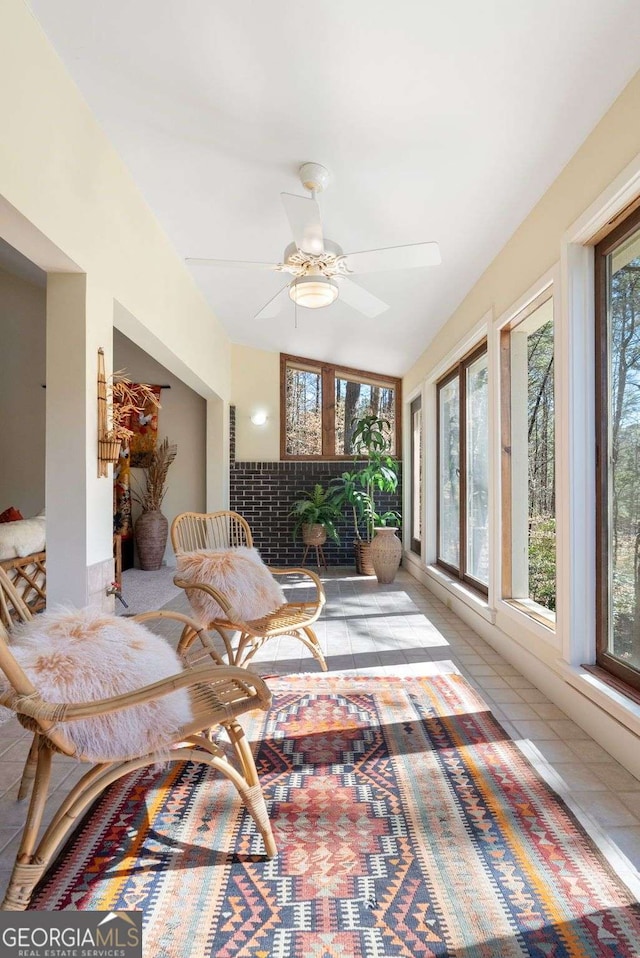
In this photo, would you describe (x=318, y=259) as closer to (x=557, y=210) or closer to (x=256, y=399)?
(x=557, y=210)

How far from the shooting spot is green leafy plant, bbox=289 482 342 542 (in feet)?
23.4

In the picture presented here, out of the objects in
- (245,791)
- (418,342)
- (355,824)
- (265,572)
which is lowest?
(355,824)

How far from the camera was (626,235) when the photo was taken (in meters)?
2.33

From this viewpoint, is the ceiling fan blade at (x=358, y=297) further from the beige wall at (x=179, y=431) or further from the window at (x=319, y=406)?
the beige wall at (x=179, y=431)

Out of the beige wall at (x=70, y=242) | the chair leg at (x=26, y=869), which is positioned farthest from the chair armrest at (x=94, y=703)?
the beige wall at (x=70, y=242)

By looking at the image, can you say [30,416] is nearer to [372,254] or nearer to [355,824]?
[372,254]

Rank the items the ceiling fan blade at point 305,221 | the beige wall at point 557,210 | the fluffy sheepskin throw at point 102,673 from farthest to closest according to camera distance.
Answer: the ceiling fan blade at point 305,221 < the beige wall at point 557,210 < the fluffy sheepskin throw at point 102,673

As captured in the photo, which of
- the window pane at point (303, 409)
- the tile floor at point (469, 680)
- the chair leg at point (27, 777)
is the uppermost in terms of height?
the window pane at point (303, 409)

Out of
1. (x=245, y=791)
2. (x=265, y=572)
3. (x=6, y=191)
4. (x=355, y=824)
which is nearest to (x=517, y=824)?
(x=355, y=824)

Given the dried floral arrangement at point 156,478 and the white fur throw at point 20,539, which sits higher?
the dried floral arrangement at point 156,478

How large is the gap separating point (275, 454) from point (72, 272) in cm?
475

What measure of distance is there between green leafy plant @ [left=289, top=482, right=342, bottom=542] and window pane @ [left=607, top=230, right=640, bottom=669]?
473 centimetres

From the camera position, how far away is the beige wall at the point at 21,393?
663cm

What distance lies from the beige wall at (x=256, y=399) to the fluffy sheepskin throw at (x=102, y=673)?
19.1 feet
